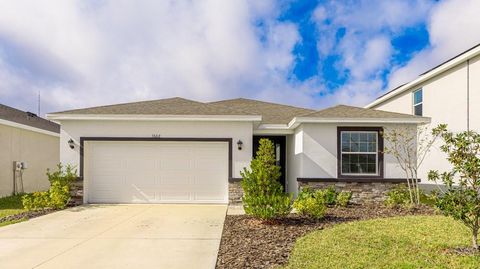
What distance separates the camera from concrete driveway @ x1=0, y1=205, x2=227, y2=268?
5.46m

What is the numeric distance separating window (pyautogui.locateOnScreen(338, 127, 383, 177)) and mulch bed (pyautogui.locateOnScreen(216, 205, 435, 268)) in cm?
159

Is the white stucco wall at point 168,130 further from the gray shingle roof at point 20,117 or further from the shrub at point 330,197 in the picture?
the gray shingle roof at point 20,117

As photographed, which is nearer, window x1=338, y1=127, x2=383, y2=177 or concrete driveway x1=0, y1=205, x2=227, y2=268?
concrete driveway x1=0, y1=205, x2=227, y2=268

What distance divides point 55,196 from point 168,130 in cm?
406

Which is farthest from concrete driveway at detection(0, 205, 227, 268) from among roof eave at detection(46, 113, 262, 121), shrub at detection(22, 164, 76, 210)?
roof eave at detection(46, 113, 262, 121)

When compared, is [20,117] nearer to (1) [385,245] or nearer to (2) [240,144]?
(2) [240,144]

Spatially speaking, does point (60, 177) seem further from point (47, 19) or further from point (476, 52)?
point (476, 52)

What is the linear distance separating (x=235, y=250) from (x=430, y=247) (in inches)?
128

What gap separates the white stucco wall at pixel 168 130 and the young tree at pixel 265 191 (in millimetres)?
3597

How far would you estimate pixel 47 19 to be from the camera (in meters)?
11.5

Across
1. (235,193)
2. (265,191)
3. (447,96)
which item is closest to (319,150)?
(235,193)

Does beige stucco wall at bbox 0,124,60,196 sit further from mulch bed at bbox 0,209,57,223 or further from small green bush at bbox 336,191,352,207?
→ small green bush at bbox 336,191,352,207

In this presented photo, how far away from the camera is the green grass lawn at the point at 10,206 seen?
10.2m

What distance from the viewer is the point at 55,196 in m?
10.7
